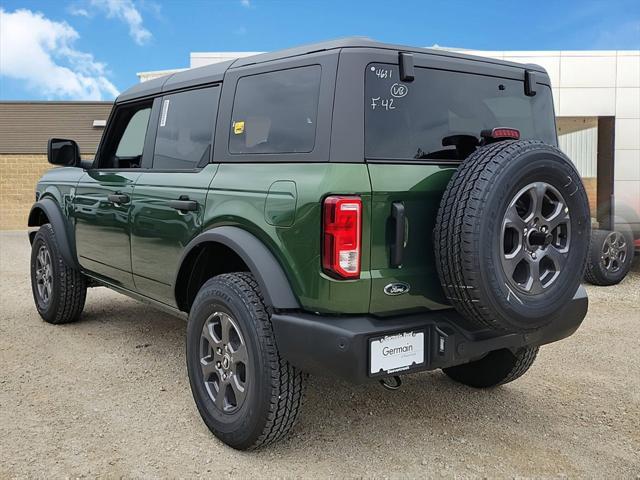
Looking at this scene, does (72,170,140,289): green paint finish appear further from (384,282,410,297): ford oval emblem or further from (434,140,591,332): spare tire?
(434,140,591,332): spare tire

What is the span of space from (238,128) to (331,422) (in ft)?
5.69

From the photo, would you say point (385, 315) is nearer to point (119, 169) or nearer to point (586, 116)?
point (119, 169)

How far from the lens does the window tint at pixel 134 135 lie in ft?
14.4

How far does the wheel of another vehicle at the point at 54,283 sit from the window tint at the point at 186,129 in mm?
1819

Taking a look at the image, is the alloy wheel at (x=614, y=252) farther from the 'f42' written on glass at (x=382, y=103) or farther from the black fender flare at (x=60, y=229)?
the black fender flare at (x=60, y=229)

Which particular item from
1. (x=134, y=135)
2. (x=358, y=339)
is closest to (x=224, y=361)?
(x=358, y=339)

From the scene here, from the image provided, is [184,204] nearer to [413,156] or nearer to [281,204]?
[281,204]

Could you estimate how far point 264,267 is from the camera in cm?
286

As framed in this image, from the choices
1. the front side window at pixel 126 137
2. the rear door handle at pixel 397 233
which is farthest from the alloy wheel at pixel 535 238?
the front side window at pixel 126 137

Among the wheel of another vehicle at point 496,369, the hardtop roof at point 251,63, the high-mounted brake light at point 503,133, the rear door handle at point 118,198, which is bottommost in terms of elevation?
the wheel of another vehicle at point 496,369

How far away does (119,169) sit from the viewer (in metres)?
4.50

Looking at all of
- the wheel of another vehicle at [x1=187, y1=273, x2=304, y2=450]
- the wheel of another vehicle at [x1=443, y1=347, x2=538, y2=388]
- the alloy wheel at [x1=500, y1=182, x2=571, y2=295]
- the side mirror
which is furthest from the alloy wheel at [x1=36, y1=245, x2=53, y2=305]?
the alloy wheel at [x1=500, y1=182, x2=571, y2=295]

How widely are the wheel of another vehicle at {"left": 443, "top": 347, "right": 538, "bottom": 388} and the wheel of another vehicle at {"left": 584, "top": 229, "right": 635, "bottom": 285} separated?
4.66m

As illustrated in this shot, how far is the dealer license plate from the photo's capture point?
105 inches
